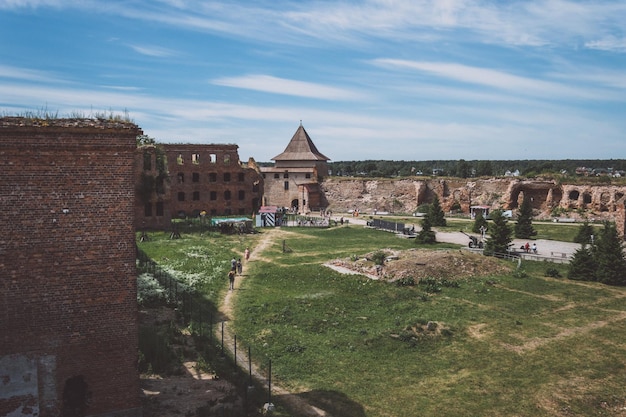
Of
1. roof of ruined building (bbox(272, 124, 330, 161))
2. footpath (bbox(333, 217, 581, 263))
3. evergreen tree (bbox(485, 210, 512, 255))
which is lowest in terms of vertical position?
footpath (bbox(333, 217, 581, 263))

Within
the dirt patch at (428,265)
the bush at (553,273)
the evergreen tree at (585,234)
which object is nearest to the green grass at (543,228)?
the evergreen tree at (585,234)

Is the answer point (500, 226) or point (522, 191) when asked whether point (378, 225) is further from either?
point (522, 191)

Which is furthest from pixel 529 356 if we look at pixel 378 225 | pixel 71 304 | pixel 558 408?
pixel 378 225

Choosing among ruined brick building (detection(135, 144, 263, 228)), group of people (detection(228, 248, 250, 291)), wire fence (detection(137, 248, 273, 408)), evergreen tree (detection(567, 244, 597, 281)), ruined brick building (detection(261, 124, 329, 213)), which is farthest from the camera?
ruined brick building (detection(261, 124, 329, 213))

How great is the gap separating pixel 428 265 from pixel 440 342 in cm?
959

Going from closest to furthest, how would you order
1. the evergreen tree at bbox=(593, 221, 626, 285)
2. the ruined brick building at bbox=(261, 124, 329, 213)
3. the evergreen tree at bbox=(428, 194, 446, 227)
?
1. the evergreen tree at bbox=(593, 221, 626, 285)
2. the evergreen tree at bbox=(428, 194, 446, 227)
3. the ruined brick building at bbox=(261, 124, 329, 213)

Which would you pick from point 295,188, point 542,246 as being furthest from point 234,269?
point 295,188

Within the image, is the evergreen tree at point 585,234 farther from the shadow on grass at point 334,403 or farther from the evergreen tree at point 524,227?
the shadow on grass at point 334,403

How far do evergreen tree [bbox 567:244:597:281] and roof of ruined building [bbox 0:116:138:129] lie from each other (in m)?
25.1

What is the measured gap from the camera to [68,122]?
10.7 meters

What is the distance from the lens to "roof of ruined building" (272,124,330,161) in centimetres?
6356

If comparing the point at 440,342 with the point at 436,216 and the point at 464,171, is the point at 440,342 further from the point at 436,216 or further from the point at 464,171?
the point at 464,171

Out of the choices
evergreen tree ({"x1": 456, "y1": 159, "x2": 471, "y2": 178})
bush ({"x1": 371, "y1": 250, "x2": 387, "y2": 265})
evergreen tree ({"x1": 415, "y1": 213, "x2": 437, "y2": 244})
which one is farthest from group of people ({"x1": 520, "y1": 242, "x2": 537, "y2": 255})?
evergreen tree ({"x1": 456, "y1": 159, "x2": 471, "y2": 178})

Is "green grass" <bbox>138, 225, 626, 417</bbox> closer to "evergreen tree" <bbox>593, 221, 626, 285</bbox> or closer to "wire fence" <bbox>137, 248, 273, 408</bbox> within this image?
"wire fence" <bbox>137, 248, 273, 408</bbox>
